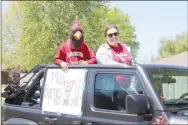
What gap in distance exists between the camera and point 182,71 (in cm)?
462

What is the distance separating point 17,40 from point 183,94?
116ft

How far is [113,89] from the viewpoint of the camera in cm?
417

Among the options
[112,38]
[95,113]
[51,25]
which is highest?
[51,25]

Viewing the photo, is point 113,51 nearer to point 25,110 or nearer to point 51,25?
point 25,110

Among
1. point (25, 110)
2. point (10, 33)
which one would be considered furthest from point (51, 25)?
point (25, 110)

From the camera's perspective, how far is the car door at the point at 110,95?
3.98 meters

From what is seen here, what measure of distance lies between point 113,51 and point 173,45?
61.9 metres

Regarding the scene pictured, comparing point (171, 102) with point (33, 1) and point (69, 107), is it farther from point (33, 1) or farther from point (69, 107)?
point (33, 1)

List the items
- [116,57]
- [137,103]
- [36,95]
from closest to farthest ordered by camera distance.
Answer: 1. [137,103]
2. [116,57]
3. [36,95]

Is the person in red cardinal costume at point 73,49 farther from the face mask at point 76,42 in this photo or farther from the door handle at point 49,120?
the door handle at point 49,120

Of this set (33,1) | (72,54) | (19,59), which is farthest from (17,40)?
(72,54)

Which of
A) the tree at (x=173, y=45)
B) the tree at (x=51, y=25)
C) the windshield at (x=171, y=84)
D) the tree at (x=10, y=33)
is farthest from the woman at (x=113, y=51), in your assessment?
the tree at (x=173, y=45)

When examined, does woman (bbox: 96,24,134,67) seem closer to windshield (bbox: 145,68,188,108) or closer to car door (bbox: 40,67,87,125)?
car door (bbox: 40,67,87,125)

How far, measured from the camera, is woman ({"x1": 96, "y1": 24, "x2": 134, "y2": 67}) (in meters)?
4.62
